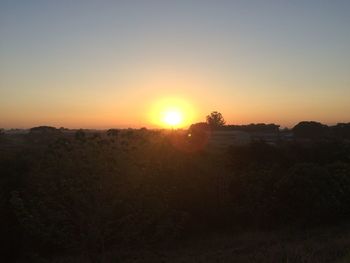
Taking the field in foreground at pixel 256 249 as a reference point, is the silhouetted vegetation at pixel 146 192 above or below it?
above

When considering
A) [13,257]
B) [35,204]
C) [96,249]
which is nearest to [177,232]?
[13,257]

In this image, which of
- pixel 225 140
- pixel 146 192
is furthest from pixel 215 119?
pixel 146 192

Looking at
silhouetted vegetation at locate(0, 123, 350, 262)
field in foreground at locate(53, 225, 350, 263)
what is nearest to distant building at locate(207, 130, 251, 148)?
silhouetted vegetation at locate(0, 123, 350, 262)

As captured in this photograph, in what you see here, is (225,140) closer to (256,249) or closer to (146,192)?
(256,249)

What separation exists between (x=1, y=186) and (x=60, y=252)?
4859 millimetres

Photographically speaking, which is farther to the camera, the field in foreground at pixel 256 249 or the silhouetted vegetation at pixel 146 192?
the field in foreground at pixel 256 249

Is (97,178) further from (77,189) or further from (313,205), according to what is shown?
(313,205)

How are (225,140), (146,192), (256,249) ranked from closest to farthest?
(146,192) → (256,249) → (225,140)

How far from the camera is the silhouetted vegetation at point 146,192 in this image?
518 inches

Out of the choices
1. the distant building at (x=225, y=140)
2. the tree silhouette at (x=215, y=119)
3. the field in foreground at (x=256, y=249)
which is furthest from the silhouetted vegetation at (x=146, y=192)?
the tree silhouette at (x=215, y=119)

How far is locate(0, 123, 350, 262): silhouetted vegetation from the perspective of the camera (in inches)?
518

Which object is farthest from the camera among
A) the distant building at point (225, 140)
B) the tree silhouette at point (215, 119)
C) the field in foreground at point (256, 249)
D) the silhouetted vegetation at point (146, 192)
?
the tree silhouette at point (215, 119)

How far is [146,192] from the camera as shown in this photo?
14.1 meters

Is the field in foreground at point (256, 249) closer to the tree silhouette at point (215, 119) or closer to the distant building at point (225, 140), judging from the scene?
the distant building at point (225, 140)
